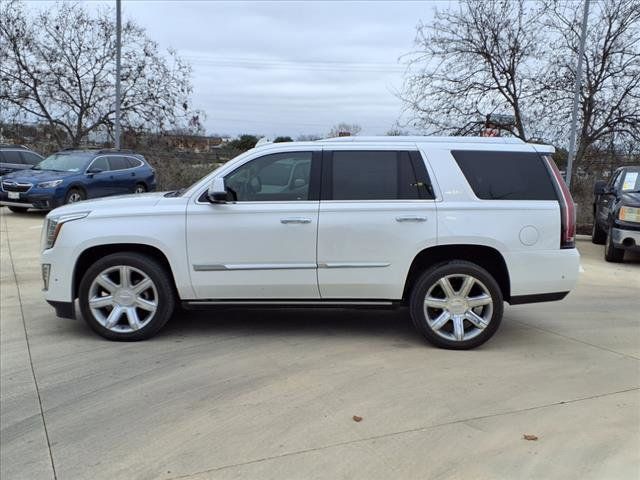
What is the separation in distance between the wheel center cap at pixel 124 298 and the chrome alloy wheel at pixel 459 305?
2582 millimetres

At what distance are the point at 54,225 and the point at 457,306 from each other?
3.63 meters

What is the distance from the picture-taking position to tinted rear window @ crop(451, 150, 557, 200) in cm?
507

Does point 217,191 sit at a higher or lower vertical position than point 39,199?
higher

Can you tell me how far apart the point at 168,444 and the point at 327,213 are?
236cm

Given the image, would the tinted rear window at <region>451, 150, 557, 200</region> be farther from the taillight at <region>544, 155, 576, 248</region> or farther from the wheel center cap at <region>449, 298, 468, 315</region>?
the wheel center cap at <region>449, 298, 468, 315</region>

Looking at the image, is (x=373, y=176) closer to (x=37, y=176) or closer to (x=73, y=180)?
(x=73, y=180)

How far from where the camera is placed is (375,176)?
16.8ft

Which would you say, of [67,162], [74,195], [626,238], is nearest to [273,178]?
[626,238]

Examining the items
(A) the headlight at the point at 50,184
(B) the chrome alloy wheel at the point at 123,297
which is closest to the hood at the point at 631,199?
(B) the chrome alloy wheel at the point at 123,297

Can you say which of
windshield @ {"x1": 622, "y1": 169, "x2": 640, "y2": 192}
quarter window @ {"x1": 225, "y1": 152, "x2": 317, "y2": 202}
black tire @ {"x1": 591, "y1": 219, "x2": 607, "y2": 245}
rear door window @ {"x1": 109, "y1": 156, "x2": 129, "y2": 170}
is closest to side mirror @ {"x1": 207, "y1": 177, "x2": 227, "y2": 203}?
quarter window @ {"x1": 225, "y1": 152, "x2": 317, "y2": 202}

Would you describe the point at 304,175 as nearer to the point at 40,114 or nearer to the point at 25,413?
the point at 25,413

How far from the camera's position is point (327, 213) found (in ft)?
16.4

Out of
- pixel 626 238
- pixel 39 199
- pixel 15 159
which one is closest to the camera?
pixel 626 238

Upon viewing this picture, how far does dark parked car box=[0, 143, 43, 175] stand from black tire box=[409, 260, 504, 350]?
16.6 m
